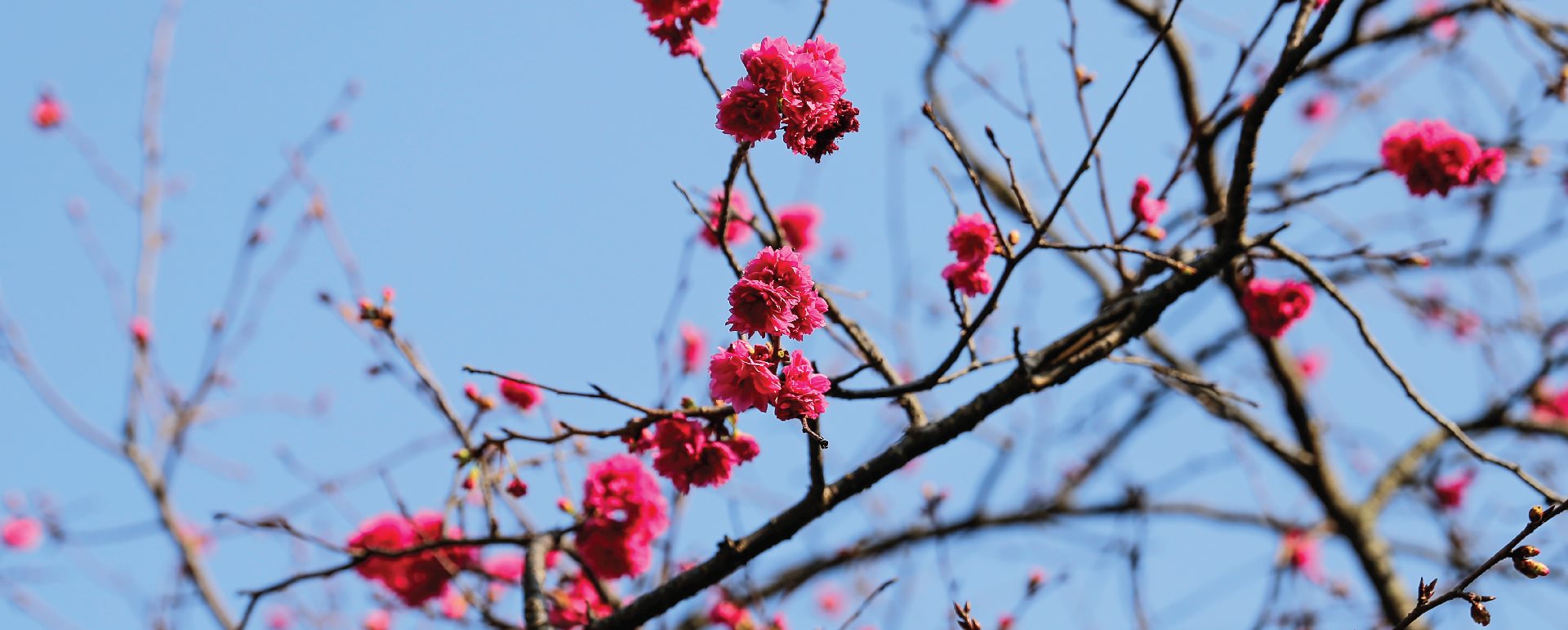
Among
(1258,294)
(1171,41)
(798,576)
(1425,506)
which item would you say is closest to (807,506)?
(1258,294)

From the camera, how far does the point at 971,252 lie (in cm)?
262

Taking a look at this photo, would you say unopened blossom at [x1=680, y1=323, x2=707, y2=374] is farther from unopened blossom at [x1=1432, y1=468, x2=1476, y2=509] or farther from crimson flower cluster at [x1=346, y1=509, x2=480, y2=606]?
unopened blossom at [x1=1432, y1=468, x2=1476, y2=509]

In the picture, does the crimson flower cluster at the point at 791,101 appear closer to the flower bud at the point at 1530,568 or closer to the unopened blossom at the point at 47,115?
the flower bud at the point at 1530,568

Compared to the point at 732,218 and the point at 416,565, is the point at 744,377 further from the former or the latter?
the point at 416,565

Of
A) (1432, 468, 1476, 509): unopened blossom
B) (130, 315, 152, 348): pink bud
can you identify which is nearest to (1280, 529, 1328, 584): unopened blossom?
(1432, 468, 1476, 509): unopened blossom

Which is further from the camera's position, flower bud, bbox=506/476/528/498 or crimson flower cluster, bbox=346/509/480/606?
crimson flower cluster, bbox=346/509/480/606

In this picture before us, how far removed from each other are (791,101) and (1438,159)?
218 cm

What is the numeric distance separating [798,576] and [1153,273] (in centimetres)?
316

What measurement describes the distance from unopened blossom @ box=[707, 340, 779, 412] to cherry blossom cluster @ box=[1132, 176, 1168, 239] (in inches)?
56.9

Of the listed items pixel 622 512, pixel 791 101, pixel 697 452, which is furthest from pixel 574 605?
pixel 791 101

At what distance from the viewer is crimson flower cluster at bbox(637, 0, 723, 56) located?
8.25 feet

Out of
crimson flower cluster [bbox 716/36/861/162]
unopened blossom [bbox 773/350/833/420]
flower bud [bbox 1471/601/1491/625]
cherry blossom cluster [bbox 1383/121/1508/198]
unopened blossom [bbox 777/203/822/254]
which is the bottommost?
flower bud [bbox 1471/601/1491/625]

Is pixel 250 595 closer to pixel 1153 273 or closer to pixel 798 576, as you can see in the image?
pixel 1153 273

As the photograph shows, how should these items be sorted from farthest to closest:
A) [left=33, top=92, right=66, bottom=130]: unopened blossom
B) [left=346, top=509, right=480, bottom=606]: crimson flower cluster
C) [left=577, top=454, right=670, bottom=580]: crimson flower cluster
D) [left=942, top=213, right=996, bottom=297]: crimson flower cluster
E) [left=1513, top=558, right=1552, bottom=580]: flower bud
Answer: [left=33, top=92, right=66, bottom=130]: unopened blossom, [left=346, top=509, right=480, bottom=606]: crimson flower cluster, [left=577, top=454, right=670, bottom=580]: crimson flower cluster, [left=942, top=213, right=996, bottom=297]: crimson flower cluster, [left=1513, top=558, right=1552, bottom=580]: flower bud
